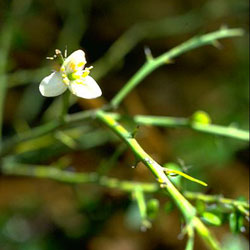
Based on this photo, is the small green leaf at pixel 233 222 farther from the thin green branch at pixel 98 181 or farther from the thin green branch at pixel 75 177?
the thin green branch at pixel 75 177

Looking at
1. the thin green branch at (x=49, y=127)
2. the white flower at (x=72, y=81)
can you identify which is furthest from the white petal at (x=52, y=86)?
the thin green branch at (x=49, y=127)

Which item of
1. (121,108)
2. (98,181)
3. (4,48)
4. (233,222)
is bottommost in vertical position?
(233,222)

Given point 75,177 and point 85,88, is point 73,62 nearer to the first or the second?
point 85,88

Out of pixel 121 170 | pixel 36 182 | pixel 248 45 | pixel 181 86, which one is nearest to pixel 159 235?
pixel 121 170

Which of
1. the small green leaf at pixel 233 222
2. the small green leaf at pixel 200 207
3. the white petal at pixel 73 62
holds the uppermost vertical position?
the white petal at pixel 73 62

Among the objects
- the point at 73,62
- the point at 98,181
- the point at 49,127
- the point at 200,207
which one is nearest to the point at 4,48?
the point at 49,127

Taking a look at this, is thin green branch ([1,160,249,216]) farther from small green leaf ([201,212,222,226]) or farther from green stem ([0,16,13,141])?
green stem ([0,16,13,141])

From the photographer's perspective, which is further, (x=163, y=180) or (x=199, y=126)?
(x=199, y=126)
